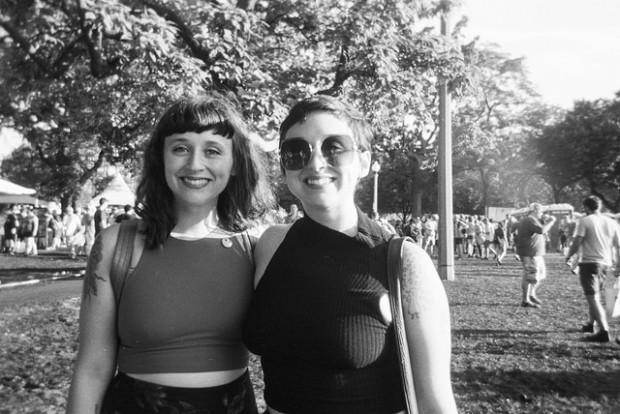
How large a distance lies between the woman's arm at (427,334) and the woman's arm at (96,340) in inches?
39.7

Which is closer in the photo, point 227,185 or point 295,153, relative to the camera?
point 295,153

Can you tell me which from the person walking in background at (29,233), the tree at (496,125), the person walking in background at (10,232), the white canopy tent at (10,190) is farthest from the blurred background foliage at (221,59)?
the tree at (496,125)

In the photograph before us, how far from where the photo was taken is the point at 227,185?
→ 2.32m

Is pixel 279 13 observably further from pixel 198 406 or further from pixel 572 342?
pixel 198 406

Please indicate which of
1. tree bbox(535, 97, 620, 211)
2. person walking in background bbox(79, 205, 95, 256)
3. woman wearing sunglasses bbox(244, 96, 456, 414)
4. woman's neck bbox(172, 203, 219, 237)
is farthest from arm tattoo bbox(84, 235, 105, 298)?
tree bbox(535, 97, 620, 211)

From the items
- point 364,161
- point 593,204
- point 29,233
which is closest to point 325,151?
point 364,161

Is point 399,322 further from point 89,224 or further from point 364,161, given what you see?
point 89,224

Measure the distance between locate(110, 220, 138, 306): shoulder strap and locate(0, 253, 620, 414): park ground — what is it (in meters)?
3.09

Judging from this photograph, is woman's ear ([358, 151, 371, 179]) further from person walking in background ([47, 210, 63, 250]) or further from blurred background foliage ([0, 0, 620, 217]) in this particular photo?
person walking in background ([47, 210, 63, 250])

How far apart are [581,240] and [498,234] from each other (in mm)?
14569

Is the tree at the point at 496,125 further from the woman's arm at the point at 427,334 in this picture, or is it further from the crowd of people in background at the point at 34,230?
the woman's arm at the point at 427,334

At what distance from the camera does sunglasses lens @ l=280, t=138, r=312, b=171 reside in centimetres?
191

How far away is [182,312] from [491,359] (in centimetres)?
537

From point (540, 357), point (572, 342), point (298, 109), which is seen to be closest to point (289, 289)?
point (298, 109)
